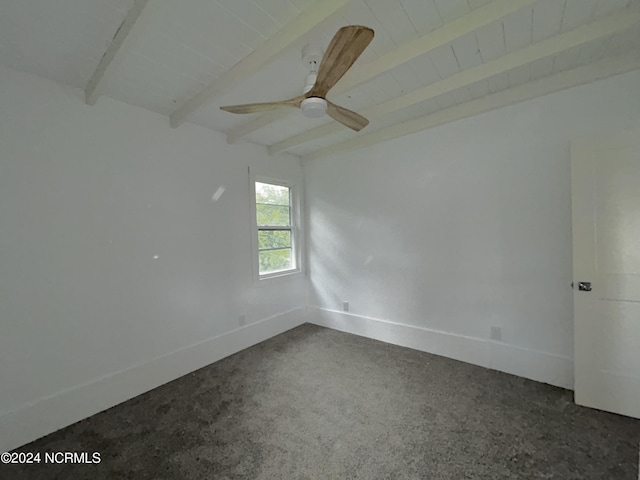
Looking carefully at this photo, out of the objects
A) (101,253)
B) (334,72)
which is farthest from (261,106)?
(101,253)

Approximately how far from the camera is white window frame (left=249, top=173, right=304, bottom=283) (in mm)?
3334

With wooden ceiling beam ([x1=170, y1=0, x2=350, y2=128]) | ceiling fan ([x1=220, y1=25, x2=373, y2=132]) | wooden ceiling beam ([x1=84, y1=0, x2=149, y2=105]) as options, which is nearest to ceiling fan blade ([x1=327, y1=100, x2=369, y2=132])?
ceiling fan ([x1=220, y1=25, x2=373, y2=132])

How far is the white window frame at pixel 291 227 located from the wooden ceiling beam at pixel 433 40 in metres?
1.72

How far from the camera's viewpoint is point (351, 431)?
5.97ft

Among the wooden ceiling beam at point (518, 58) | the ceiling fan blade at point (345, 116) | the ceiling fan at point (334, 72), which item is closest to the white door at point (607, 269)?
the wooden ceiling beam at point (518, 58)

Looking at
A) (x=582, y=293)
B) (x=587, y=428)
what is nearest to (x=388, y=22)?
(x=582, y=293)

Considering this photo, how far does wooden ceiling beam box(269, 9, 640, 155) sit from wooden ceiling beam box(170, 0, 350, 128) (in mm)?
1191

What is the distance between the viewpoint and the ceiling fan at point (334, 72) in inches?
46.8

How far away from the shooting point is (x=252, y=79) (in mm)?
2039

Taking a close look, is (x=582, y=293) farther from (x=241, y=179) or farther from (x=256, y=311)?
(x=241, y=179)

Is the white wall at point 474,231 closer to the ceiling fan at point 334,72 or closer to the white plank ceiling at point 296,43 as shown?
the white plank ceiling at point 296,43

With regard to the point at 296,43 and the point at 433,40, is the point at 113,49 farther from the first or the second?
the point at 433,40

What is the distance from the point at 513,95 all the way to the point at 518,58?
0.61 meters

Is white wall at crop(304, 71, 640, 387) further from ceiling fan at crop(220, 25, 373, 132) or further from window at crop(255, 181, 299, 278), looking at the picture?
ceiling fan at crop(220, 25, 373, 132)
